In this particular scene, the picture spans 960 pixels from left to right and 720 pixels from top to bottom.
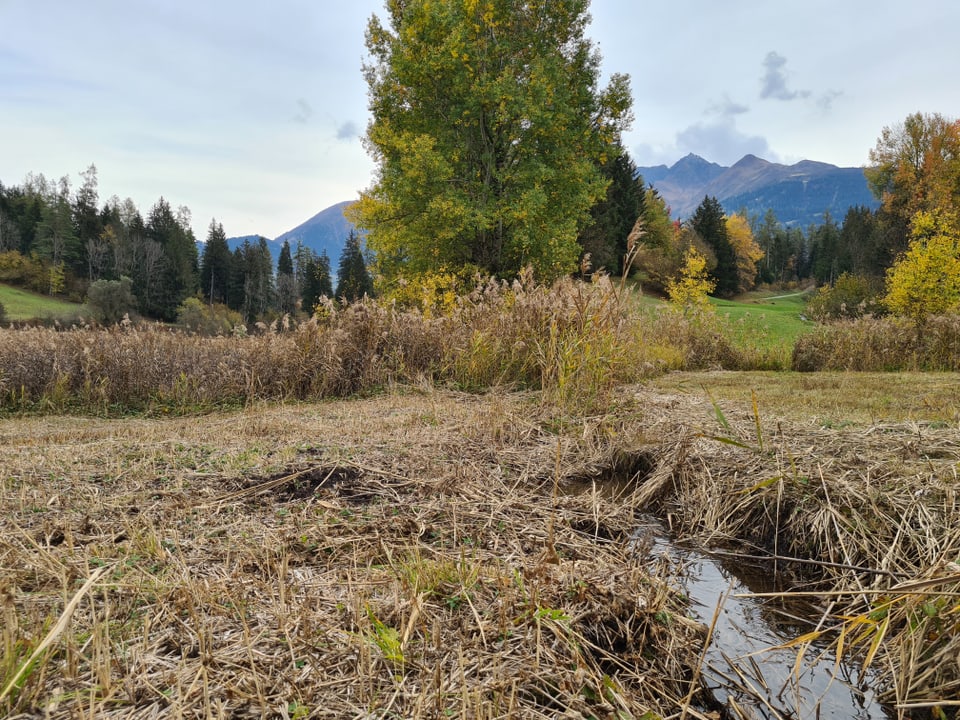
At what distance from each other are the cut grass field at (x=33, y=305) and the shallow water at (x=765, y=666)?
43215 mm

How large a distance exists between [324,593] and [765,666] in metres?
1.47

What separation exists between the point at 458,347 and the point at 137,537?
5.29 m

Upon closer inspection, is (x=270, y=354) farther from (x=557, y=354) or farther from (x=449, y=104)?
(x=449, y=104)

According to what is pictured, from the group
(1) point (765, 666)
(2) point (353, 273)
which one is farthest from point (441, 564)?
(2) point (353, 273)

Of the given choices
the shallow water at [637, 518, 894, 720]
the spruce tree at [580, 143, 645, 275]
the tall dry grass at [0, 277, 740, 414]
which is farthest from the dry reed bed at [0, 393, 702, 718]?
the spruce tree at [580, 143, 645, 275]

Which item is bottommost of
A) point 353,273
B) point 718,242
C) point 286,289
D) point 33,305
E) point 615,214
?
point 33,305

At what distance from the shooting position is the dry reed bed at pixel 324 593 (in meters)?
1.29

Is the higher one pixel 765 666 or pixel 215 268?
pixel 215 268

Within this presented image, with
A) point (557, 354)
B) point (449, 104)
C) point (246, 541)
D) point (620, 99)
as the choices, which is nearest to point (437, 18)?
point (449, 104)

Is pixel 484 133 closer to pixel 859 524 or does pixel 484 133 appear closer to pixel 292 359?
pixel 292 359

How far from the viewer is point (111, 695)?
1.22m

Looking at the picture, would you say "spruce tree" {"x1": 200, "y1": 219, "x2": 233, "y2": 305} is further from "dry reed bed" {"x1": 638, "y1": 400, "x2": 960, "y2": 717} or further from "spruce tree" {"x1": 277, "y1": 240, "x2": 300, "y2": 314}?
"dry reed bed" {"x1": 638, "y1": 400, "x2": 960, "y2": 717}

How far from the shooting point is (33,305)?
139 feet

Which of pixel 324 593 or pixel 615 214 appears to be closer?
pixel 324 593
